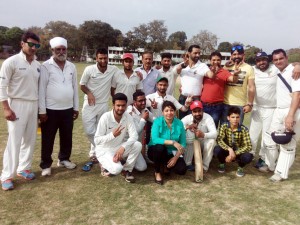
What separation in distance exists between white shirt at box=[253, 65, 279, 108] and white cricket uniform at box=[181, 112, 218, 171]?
3.76 feet

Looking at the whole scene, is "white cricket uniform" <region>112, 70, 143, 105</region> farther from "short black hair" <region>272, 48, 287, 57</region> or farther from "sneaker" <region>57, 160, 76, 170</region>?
"short black hair" <region>272, 48, 287, 57</region>

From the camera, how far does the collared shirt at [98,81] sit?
495 centimetres

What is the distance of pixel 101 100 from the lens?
5094 mm

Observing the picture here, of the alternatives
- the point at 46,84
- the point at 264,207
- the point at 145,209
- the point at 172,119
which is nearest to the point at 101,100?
the point at 46,84

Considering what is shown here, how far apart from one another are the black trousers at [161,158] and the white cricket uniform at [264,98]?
1901mm

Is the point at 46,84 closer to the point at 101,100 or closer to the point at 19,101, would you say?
the point at 19,101

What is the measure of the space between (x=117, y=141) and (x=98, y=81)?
124cm

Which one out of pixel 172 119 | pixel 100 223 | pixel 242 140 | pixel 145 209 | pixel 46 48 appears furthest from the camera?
pixel 46 48

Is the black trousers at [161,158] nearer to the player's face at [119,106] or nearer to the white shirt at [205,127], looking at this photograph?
the white shirt at [205,127]

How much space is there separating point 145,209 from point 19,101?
97.7 inches

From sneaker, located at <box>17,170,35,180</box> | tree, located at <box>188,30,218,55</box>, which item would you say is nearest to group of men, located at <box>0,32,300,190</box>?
sneaker, located at <box>17,170,35,180</box>

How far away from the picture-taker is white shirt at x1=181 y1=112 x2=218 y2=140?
4844 mm

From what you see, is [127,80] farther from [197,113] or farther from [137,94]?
[197,113]

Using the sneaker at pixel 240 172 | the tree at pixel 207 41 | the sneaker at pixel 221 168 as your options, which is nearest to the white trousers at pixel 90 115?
the sneaker at pixel 221 168
